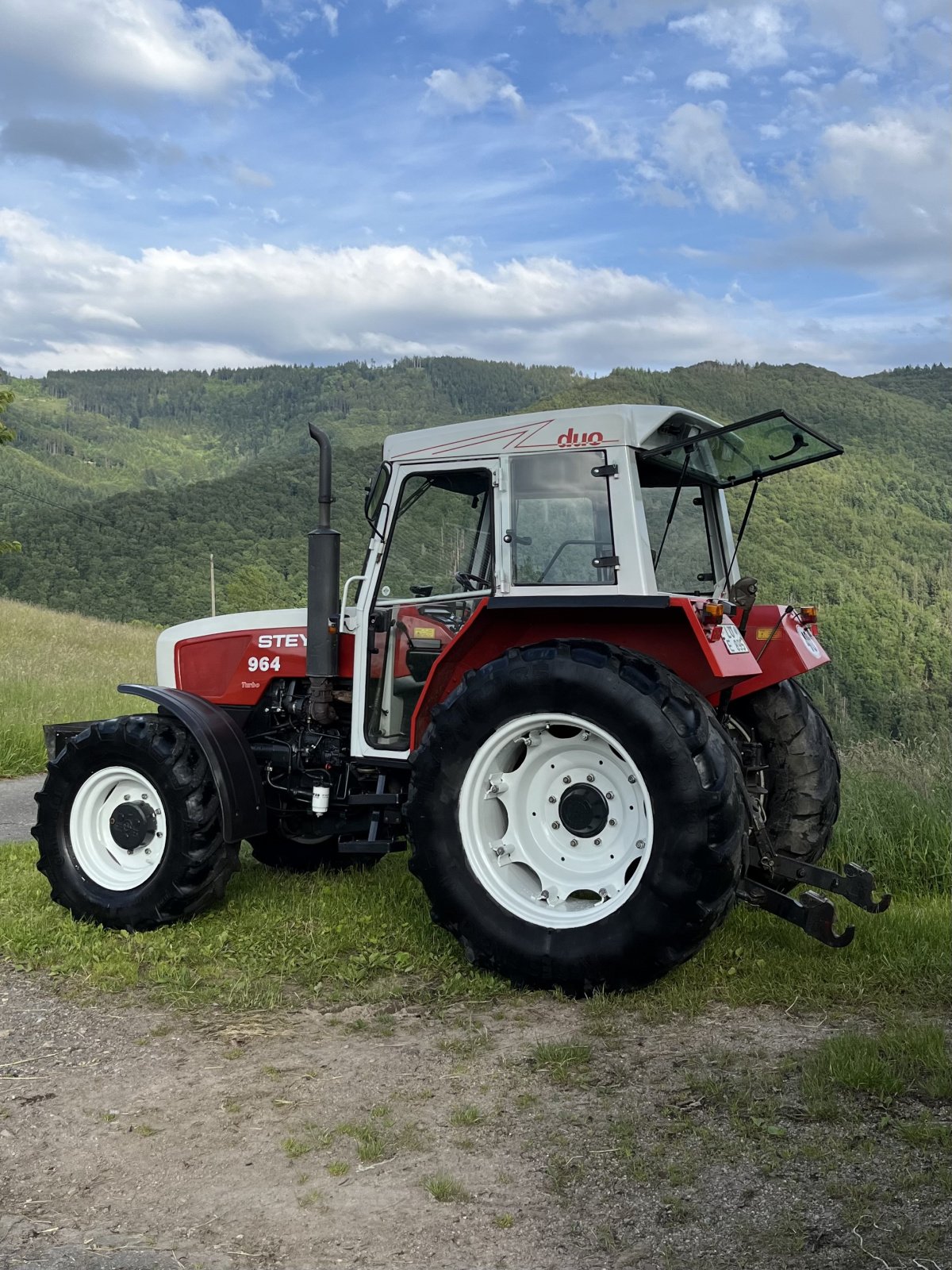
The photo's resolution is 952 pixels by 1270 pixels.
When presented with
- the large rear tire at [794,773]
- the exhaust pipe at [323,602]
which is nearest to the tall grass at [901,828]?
the large rear tire at [794,773]

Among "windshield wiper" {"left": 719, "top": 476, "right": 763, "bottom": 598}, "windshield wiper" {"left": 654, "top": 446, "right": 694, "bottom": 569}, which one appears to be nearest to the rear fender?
"windshield wiper" {"left": 654, "top": 446, "right": 694, "bottom": 569}

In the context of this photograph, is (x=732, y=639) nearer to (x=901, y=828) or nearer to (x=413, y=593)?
(x=413, y=593)

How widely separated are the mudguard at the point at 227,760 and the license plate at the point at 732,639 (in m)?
2.42

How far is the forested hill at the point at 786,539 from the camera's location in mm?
19703

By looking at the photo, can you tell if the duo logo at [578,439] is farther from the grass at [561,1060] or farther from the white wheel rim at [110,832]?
A: the white wheel rim at [110,832]

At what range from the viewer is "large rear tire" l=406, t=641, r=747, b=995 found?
4035mm

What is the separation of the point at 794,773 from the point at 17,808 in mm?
6511

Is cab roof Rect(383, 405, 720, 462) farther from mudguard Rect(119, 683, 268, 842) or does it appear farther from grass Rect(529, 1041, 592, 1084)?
grass Rect(529, 1041, 592, 1084)

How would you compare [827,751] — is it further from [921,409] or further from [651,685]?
[921,409]

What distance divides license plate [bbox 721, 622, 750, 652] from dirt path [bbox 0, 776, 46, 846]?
537 centimetres

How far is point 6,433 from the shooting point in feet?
75.2

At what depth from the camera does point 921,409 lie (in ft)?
261

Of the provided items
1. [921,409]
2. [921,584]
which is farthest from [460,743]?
[921,409]

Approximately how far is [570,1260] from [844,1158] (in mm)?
878
